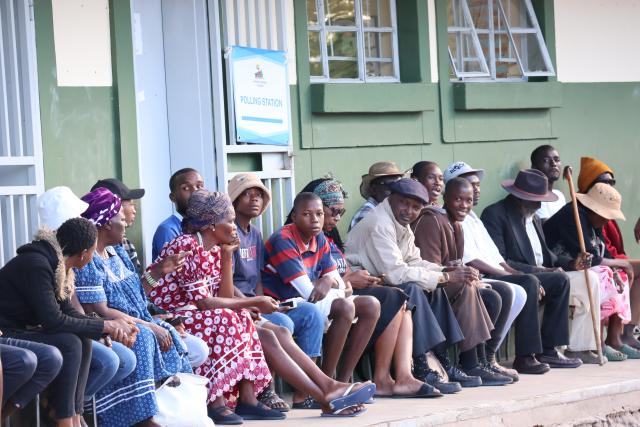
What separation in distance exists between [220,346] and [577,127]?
218 inches

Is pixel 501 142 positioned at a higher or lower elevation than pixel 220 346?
higher

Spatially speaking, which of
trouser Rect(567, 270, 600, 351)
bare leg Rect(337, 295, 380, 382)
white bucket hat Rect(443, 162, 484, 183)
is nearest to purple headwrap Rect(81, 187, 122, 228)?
bare leg Rect(337, 295, 380, 382)

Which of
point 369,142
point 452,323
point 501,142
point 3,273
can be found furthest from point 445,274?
point 3,273

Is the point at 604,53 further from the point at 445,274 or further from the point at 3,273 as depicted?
the point at 3,273

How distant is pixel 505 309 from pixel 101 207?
3.49 metres

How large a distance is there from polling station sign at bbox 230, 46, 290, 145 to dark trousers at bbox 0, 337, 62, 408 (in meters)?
3.38

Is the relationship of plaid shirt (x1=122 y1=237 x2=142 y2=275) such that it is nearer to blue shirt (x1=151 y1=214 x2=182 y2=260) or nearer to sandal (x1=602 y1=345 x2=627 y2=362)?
blue shirt (x1=151 y1=214 x2=182 y2=260)

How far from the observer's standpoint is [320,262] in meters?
8.58

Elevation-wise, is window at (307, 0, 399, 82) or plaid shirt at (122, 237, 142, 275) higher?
window at (307, 0, 399, 82)

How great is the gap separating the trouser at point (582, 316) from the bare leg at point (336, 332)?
254cm

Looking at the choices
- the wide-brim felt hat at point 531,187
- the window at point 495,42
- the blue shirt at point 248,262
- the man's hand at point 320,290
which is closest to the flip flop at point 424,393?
the man's hand at point 320,290

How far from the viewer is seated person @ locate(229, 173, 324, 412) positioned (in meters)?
8.02

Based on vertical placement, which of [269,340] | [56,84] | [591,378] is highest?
[56,84]

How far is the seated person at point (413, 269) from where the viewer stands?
348 inches
